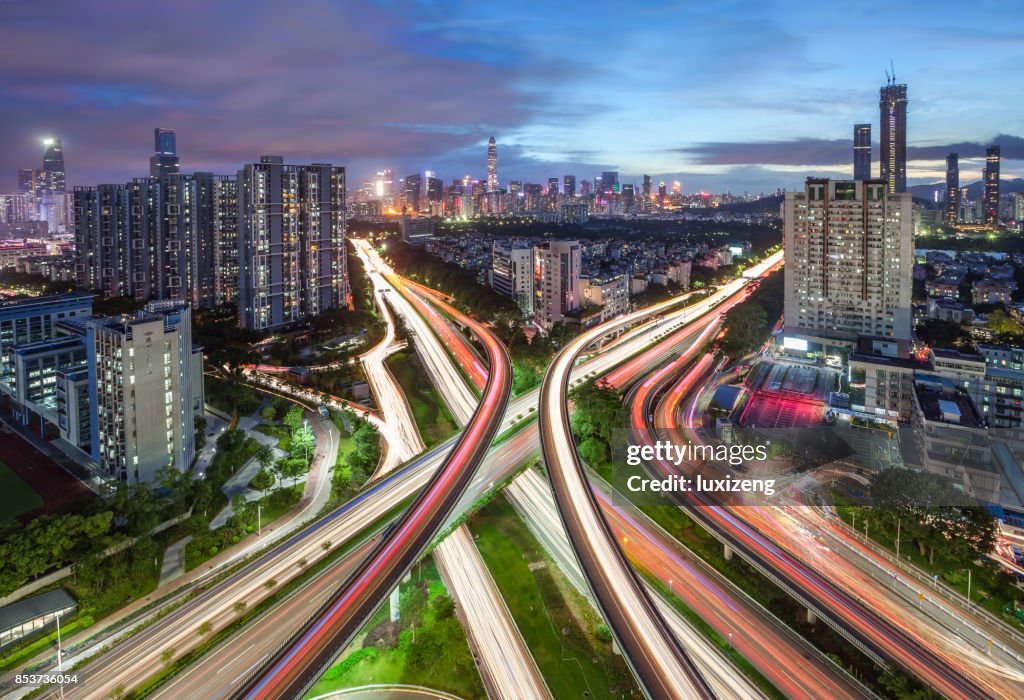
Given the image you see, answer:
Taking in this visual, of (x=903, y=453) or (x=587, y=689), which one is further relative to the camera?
(x=903, y=453)

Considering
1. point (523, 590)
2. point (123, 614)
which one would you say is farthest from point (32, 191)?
point (523, 590)

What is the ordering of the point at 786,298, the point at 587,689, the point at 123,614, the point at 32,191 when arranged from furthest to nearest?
the point at 32,191 → the point at 786,298 → the point at 123,614 → the point at 587,689

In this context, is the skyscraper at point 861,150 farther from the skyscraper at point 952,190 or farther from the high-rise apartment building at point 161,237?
the high-rise apartment building at point 161,237

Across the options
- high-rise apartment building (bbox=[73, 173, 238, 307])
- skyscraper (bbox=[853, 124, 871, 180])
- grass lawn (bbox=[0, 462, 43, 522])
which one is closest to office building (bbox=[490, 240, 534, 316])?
high-rise apartment building (bbox=[73, 173, 238, 307])

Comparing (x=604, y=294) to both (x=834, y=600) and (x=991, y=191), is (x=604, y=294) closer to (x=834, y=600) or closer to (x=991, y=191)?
(x=834, y=600)

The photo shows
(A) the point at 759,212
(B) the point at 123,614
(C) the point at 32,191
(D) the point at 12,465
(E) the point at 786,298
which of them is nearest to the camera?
(B) the point at 123,614

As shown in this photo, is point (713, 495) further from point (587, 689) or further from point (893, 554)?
point (587, 689)

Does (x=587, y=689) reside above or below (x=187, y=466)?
below
